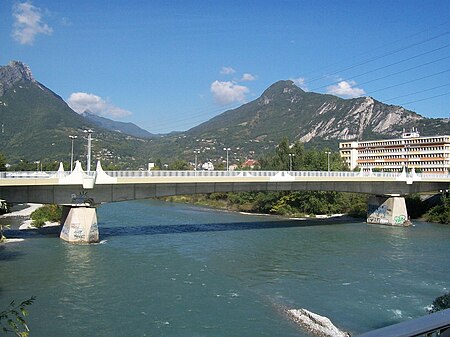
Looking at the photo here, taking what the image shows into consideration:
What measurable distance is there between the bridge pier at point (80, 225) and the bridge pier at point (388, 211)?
36.8 metres

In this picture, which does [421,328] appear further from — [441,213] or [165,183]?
[441,213]

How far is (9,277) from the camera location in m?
26.8

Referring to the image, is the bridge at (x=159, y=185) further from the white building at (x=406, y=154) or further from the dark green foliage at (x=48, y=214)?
the white building at (x=406, y=154)

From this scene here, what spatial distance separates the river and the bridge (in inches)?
147

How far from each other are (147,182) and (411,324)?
39.4m

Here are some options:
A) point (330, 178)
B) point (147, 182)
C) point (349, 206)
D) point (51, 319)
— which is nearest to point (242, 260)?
point (147, 182)

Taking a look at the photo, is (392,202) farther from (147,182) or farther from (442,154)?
(442,154)

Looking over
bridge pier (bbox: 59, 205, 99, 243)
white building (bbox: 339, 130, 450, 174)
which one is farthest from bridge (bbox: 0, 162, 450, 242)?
white building (bbox: 339, 130, 450, 174)

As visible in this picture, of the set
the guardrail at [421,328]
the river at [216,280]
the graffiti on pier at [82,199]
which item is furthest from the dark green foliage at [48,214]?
the guardrail at [421,328]

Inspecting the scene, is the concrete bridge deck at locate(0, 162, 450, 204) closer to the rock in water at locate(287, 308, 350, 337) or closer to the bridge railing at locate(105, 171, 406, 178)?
the bridge railing at locate(105, 171, 406, 178)

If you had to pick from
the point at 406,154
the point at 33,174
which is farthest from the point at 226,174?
the point at 406,154

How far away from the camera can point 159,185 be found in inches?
1740

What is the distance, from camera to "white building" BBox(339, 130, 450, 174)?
111875mm

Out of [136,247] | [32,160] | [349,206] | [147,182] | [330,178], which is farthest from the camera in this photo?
[32,160]
